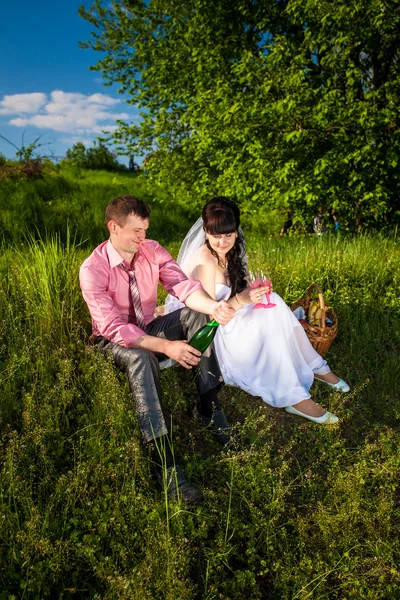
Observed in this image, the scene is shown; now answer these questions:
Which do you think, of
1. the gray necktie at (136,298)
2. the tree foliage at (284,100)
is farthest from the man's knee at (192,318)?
the tree foliage at (284,100)

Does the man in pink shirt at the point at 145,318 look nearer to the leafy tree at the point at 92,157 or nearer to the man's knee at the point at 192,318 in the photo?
the man's knee at the point at 192,318

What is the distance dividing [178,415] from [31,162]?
13.6 metres

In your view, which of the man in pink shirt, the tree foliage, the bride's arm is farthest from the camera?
the tree foliage

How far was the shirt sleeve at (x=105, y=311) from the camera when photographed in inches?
126

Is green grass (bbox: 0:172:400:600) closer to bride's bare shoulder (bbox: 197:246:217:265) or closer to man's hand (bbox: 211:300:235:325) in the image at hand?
man's hand (bbox: 211:300:235:325)

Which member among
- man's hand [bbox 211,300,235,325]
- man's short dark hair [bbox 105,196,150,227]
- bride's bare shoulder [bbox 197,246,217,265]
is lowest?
man's hand [bbox 211,300,235,325]

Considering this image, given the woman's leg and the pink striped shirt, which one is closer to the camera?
the pink striped shirt

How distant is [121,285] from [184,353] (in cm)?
89

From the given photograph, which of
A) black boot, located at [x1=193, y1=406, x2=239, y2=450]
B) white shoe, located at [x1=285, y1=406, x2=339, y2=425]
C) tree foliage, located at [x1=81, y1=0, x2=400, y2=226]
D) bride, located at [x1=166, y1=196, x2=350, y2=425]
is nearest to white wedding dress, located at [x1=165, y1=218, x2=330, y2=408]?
bride, located at [x1=166, y1=196, x2=350, y2=425]

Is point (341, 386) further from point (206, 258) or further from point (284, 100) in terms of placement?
point (284, 100)

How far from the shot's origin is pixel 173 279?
388 centimetres

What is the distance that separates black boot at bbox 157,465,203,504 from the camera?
8.95 feet

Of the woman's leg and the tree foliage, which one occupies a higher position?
the tree foliage

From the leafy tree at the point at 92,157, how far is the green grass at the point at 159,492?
1752cm
